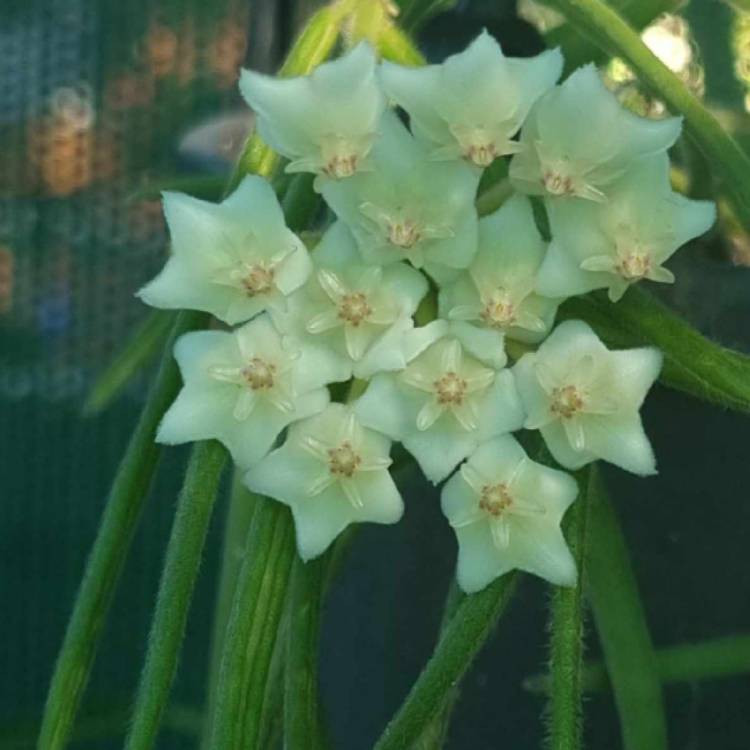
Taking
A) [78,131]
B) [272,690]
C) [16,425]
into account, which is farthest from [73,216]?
[272,690]

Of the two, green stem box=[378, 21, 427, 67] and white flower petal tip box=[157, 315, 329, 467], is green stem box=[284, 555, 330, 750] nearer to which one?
white flower petal tip box=[157, 315, 329, 467]

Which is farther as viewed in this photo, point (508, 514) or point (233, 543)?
point (233, 543)

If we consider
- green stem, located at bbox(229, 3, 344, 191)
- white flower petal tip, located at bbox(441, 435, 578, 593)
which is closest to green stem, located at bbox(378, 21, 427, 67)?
green stem, located at bbox(229, 3, 344, 191)

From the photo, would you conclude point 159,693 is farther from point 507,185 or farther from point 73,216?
point 73,216

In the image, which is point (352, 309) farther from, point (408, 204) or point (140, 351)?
point (140, 351)

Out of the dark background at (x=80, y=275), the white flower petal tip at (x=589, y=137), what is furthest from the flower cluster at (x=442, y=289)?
the dark background at (x=80, y=275)

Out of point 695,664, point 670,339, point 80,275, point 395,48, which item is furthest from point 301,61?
point 80,275

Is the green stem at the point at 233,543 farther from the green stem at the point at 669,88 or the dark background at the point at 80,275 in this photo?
the dark background at the point at 80,275
